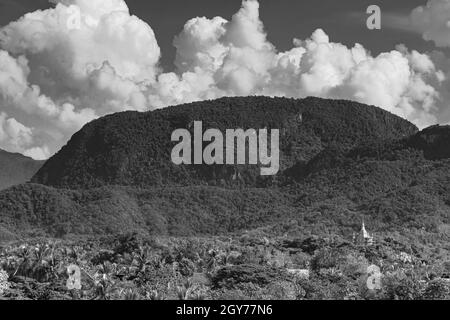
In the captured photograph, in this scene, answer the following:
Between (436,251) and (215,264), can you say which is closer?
(215,264)

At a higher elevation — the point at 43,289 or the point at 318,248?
the point at 318,248

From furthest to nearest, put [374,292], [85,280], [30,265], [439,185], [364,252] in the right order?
1. [439,185]
2. [364,252]
3. [30,265]
4. [85,280]
5. [374,292]

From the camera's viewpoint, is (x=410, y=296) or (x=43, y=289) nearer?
(x=410, y=296)

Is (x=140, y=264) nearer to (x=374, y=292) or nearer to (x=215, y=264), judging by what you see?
(x=215, y=264)
